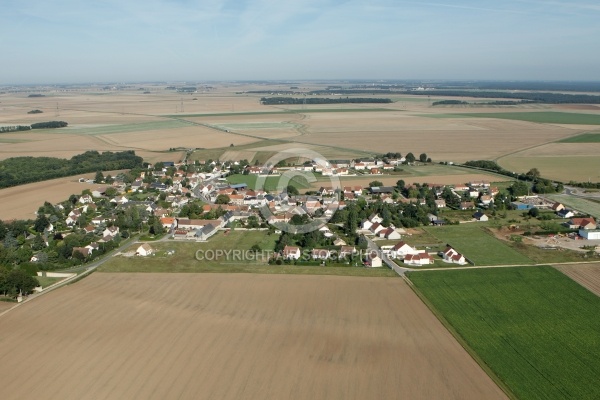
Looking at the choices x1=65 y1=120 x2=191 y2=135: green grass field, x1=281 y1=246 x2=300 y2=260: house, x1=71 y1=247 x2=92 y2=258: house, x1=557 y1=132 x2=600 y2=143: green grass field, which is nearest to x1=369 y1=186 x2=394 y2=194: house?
x1=281 y1=246 x2=300 y2=260: house

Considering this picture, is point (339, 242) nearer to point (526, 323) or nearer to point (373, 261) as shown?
point (373, 261)

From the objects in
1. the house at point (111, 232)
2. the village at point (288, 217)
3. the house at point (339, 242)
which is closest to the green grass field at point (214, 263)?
the village at point (288, 217)

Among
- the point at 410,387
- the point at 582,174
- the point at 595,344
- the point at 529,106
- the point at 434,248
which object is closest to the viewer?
the point at 410,387

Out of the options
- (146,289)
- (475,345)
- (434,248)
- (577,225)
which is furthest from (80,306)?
(577,225)

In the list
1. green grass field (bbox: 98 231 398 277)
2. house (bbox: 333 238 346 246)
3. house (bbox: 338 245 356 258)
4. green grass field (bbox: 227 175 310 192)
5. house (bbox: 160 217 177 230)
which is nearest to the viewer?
green grass field (bbox: 98 231 398 277)

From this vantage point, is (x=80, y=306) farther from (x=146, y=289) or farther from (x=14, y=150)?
(x=14, y=150)

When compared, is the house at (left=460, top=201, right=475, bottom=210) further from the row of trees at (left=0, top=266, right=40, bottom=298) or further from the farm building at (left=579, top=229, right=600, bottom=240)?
the row of trees at (left=0, top=266, right=40, bottom=298)

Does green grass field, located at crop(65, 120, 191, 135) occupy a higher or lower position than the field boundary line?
→ higher
